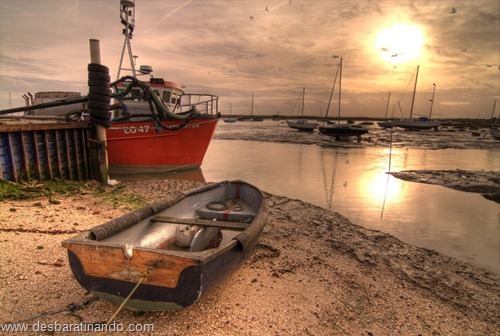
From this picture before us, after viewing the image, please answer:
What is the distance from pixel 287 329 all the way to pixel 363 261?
2.89 m

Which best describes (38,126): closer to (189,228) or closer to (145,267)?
(189,228)

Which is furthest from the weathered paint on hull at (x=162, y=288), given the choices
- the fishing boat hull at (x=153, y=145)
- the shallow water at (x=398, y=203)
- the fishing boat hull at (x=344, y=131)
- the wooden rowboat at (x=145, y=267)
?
the fishing boat hull at (x=344, y=131)

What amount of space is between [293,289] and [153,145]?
1147cm

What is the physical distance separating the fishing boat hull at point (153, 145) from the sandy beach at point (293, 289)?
6601mm

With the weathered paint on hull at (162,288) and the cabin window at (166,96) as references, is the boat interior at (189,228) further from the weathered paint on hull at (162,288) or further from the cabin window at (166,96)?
the cabin window at (166,96)

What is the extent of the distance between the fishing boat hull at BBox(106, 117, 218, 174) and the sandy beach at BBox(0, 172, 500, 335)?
6601 millimetres

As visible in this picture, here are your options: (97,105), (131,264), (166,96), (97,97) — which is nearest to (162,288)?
(131,264)

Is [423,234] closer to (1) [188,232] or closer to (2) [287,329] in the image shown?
(2) [287,329]

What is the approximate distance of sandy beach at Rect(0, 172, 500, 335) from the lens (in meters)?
3.57

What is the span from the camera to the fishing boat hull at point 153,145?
44.7ft

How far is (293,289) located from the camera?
4578 mm

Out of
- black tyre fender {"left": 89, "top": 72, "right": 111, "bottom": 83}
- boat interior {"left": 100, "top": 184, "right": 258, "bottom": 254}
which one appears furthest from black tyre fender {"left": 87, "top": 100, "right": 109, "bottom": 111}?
boat interior {"left": 100, "top": 184, "right": 258, "bottom": 254}

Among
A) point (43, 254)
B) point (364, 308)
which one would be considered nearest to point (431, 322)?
point (364, 308)

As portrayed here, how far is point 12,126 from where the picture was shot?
8.56 metres
